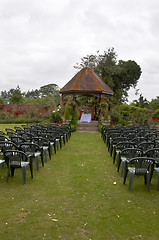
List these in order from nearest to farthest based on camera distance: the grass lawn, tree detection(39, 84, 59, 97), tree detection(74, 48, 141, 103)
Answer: the grass lawn, tree detection(74, 48, 141, 103), tree detection(39, 84, 59, 97)

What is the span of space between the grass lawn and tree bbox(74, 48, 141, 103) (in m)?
24.0

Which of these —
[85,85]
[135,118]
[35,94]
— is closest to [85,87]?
[85,85]

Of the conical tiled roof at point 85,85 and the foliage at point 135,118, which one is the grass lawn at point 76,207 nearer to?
the conical tiled roof at point 85,85

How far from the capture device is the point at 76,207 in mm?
3922

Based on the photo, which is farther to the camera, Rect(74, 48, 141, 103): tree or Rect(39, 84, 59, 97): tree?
Rect(39, 84, 59, 97): tree

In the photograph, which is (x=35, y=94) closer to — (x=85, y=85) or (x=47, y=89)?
(x=47, y=89)

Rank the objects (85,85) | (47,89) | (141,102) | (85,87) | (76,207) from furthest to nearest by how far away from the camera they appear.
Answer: (47,89) < (141,102) < (85,85) < (85,87) < (76,207)

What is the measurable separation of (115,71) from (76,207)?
1159 inches

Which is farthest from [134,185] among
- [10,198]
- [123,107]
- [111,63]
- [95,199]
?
[111,63]

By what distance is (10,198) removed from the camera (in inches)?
165

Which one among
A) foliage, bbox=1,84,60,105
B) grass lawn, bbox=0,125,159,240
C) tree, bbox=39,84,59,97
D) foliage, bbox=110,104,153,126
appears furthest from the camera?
tree, bbox=39,84,59,97

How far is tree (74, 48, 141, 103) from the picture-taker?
31031mm

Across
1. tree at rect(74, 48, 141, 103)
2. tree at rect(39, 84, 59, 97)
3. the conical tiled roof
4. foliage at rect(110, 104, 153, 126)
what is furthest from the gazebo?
tree at rect(39, 84, 59, 97)

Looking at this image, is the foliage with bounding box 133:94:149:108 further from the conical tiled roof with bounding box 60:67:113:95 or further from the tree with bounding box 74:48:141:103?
the conical tiled roof with bounding box 60:67:113:95
